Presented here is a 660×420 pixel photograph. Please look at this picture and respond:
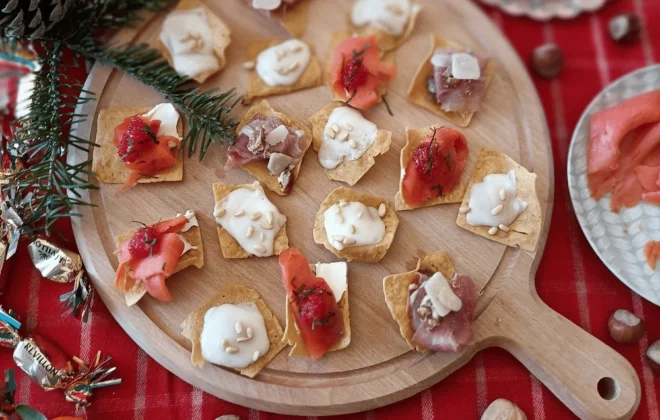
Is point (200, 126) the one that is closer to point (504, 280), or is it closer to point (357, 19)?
point (357, 19)

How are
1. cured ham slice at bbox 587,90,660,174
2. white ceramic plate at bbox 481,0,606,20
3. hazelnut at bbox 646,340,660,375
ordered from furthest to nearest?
white ceramic plate at bbox 481,0,606,20 < cured ham slice at bbox 587,90,660,174 < hazelnut at bbox 646,340,660,375

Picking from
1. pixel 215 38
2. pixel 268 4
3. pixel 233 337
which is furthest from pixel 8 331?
pixel 268 4

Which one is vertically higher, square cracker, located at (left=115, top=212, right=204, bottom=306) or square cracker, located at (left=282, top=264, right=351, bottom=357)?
square cracker, located at (left=115, top=212, right=204, bottom=306)

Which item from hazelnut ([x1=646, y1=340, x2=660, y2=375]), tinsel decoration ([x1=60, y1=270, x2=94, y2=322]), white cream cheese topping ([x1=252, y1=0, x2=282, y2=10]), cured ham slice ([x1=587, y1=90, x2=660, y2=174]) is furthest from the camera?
white cream cheese topping ([x1=252, y1=0, x2=282, y2=10])

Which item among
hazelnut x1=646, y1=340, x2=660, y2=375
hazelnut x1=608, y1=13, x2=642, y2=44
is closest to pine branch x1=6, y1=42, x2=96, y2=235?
hazelnut x1=646, y1=340, x2=660, y2=375

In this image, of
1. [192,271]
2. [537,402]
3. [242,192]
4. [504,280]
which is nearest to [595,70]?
[504,280]

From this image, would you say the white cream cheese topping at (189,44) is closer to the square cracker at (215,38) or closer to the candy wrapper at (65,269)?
the square cracker at (215,38)

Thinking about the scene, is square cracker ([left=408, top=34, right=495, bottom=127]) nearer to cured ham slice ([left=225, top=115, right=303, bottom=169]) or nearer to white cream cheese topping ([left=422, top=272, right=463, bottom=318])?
cured ham slice ([left=225, top=115, right=303, bottom=169])

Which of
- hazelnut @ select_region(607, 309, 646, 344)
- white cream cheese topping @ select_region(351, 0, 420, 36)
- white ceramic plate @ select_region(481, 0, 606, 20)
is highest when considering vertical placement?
white cream cheese topping @ select_region(351, 0, 420, 36)

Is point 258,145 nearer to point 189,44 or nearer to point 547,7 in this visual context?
point 189,44
